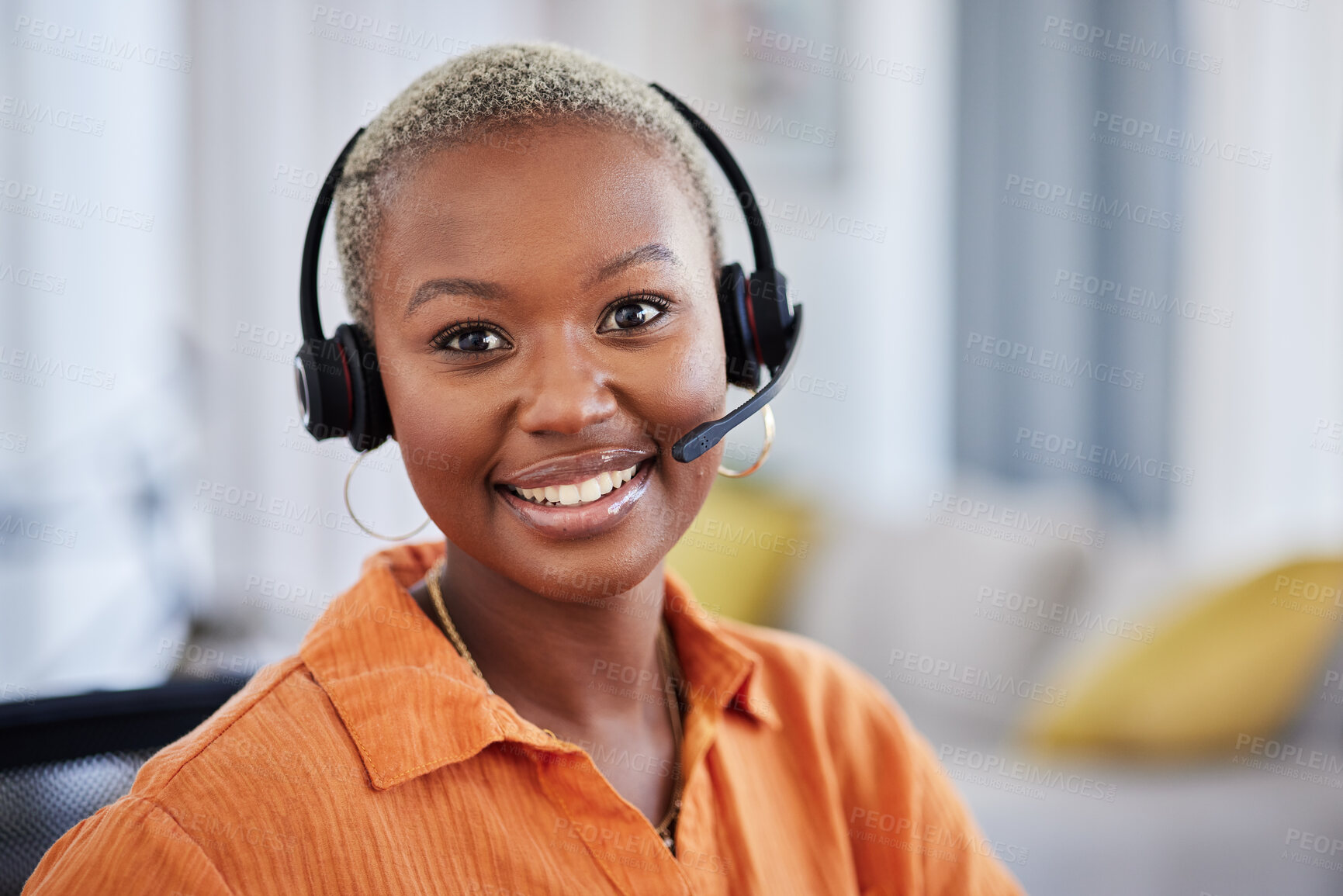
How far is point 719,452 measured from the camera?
2.89 feet

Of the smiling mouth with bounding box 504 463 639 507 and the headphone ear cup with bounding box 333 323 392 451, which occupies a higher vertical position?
the headphone ear cup with bounding box 333 323 392 451

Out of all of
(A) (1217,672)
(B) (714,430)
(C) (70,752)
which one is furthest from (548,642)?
(A) (1217,672)

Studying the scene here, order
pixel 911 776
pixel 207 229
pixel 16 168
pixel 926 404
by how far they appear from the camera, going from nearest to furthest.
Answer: pixel 911 776 → pixel 16 168 → pixel 207 229 → pixel 926 404

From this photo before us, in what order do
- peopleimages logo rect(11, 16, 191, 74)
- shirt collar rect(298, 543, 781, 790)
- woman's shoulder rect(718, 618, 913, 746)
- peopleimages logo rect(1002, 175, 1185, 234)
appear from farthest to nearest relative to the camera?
1. peopleimages logo rect(1002, 175, 1185, 234)
2. peopleimages logo rect(11, 16, 191, 74)
3. woman's shoulder rect(718, 618, 913, 746)
4. shirt collar rect(298, 543, 781, 790)

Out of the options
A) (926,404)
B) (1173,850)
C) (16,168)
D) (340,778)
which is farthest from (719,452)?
(926,404)

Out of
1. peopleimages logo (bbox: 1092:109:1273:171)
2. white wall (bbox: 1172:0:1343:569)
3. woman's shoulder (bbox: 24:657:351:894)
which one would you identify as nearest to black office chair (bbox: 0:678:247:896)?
woman's shoulder (bbox: 24:657:351:894)

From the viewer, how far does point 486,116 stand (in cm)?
81

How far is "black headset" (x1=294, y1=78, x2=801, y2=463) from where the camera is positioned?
862 millimetres

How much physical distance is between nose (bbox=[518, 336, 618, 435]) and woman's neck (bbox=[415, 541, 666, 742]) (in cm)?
17

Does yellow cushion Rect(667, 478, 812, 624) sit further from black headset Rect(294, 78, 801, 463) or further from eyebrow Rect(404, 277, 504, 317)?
eyebrow Rect(404, 277, 504, 317)

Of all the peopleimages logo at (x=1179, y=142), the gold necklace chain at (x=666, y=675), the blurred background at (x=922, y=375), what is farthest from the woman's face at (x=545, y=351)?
the peopleimages logo at (x=1179, y=142)

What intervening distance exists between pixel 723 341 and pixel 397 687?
395mm

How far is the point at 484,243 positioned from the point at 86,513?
1.93 meters

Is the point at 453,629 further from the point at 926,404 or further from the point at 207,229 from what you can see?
the point at 926,404
